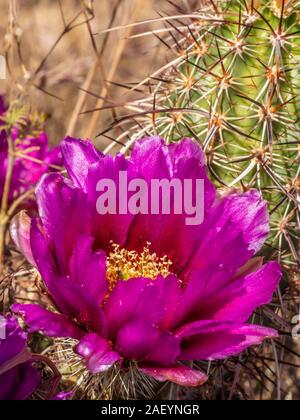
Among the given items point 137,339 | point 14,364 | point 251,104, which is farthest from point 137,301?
point 251,104

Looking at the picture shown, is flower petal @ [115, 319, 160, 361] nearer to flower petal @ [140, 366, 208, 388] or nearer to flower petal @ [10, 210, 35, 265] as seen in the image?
flower petal @ [140, 366, 208, 388]

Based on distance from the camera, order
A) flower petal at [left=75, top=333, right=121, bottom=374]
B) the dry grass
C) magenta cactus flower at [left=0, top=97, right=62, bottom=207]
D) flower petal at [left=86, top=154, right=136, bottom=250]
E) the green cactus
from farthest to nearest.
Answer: the dry grass, magenta cactus flower at [left=0, top=97, right=62, bottom=207], the green cactus, flower petal at [left=86, top=154, right=136, bottom=250], flower petal at [left=75, top=333, right=121, bottom=374]

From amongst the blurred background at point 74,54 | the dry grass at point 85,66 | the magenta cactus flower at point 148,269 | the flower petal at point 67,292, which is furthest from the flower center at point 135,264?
the blurred background at point 74,54

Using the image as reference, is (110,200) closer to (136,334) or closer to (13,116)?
(136,334)

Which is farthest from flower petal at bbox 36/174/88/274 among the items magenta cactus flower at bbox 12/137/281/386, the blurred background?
the blurred background

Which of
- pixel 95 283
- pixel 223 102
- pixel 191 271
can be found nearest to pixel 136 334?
pixel 95 283

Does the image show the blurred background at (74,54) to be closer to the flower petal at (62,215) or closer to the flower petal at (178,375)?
the flower petal at (62,215)
